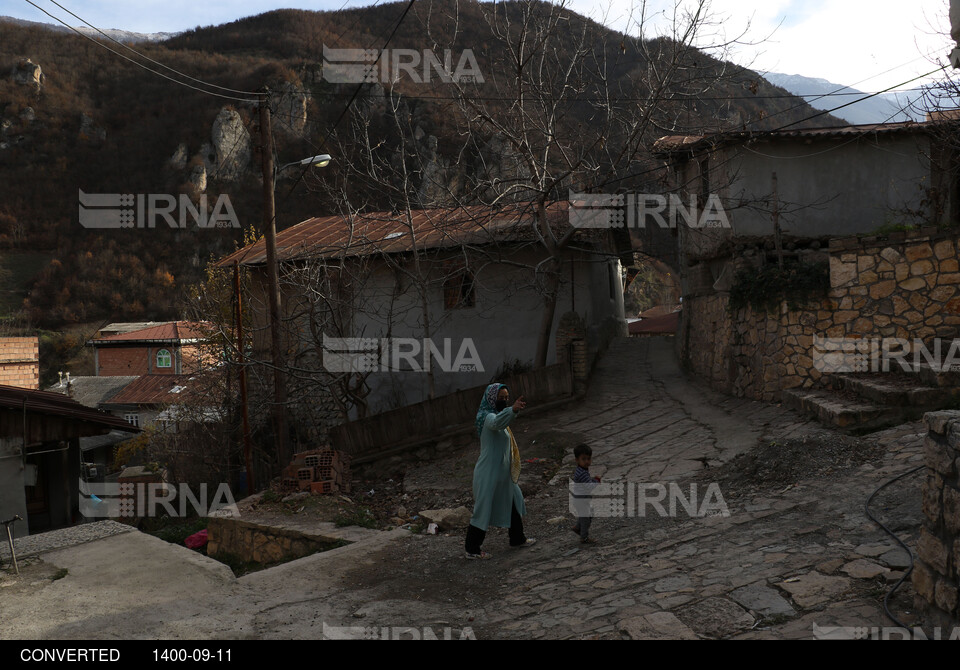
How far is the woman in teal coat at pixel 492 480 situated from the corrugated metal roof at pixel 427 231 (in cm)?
699

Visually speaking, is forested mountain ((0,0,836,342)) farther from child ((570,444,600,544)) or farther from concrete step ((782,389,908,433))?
child ((570,444,600,544))

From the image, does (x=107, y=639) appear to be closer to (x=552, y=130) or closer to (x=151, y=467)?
(x=552, y=130)

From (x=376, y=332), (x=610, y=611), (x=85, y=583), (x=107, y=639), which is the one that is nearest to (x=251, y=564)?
(x=85, y=583)

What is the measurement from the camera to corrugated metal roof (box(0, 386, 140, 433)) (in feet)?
38.5

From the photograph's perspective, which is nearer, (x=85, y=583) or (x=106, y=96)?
(x=85, y=583)

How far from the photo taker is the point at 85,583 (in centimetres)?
598

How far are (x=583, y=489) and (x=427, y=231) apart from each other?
1101 centimetres

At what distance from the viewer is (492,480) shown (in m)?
6.19

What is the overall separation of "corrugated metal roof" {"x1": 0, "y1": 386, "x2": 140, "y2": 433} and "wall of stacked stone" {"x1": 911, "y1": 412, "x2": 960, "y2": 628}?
42.9 ft

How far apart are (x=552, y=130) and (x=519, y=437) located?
5.85 metres

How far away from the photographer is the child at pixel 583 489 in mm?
6023
